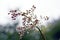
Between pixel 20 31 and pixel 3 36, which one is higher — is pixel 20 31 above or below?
above

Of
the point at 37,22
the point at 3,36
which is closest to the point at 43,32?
the point at 37,22

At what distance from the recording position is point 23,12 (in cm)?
81

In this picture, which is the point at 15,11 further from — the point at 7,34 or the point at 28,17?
the point at 7,34

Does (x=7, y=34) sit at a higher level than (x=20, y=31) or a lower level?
lower

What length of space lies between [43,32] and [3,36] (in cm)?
324

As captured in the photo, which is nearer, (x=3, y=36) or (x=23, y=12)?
(x=23, y=12)

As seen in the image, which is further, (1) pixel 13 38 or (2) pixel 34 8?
(1) pixel 13 38

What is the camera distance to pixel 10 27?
406cm

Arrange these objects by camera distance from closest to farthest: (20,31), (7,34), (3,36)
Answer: (20,31)
(3,36)
(7,34)

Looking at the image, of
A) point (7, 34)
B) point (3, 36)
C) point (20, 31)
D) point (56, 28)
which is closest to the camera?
point (20, 31)

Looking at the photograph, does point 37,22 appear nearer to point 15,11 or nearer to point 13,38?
point 15,11

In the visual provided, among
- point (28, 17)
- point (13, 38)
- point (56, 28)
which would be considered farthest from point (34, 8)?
point (13, 38)

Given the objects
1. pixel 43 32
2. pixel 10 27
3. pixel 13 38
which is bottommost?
pixel 13 38

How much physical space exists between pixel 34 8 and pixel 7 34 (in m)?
3.52
